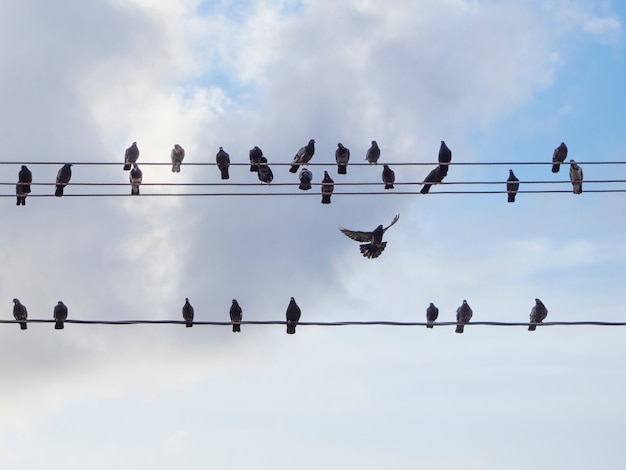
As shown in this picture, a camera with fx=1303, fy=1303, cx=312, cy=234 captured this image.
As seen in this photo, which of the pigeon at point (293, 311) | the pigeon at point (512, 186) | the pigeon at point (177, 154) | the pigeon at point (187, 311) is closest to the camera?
the pigeon at point (512, 186)

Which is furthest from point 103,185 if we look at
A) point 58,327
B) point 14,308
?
point 14,308

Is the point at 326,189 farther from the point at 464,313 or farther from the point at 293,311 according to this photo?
the point at 464,313

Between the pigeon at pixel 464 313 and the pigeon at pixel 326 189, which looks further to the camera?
the pigeon at pixel 464 313

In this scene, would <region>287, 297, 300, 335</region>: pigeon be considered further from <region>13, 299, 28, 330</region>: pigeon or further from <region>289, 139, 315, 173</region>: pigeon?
<region>13, 299, 28, 330</region>: pigeon

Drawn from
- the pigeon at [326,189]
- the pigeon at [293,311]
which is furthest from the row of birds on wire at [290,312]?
the pigeon at [326,189]

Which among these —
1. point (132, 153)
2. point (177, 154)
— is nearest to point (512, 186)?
point (177, 154)

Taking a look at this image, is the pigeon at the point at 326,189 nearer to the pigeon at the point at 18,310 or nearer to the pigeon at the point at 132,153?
the pigeon at the point at 132,153

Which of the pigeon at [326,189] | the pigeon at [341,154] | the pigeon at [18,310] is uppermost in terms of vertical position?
the pigeon at [341,154]

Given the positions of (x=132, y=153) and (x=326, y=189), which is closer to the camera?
(x=326, y=189)

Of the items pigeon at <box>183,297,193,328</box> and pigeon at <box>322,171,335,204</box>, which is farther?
pigeon at <box>183,297,193,328</box>

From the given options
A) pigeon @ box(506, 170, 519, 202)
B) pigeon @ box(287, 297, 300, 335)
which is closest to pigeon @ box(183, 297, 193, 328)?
pigeon @ box(287, 297, 300, 335)

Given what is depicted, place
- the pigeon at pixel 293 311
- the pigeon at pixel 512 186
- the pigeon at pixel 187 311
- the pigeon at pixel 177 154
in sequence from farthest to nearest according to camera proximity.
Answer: the pigeon at pixel 177 154
the pigeon at pixel 187 311
the pigeon at pixel 293 311
the pigeon at pixel 512 186

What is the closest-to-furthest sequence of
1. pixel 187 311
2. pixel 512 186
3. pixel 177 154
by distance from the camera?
pixel 512 186 < pixel 187 311 < pixel 177 154

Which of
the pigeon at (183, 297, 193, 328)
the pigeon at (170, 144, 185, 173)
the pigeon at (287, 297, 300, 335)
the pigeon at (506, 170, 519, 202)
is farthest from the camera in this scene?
the pigeon at (170, 144, 185, 173)
